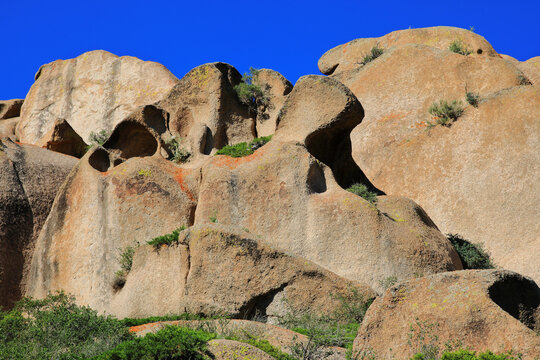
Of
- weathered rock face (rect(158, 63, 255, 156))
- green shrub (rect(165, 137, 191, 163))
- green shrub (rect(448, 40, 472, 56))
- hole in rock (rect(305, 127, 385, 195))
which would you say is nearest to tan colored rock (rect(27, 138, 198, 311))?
green shrub (rect(165, 137, 191, 163))

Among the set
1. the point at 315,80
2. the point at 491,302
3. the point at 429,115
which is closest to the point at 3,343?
the point at 491,302

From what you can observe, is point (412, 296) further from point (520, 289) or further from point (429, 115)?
point (429, 115)

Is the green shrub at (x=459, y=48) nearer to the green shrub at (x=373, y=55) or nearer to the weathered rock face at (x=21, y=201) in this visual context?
the green shrub at (x=373, y=55)

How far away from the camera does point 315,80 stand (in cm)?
2478

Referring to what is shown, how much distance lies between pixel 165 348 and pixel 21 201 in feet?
43.8

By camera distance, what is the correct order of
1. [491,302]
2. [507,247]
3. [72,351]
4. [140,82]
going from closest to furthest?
[491,302] → [72,351] → [507,247] → [140,82]

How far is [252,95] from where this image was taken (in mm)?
30312

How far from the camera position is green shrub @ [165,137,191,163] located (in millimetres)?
26406

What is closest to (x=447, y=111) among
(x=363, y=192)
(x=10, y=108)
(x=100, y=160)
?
(x=363, y=192)

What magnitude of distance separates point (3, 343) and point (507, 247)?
1451cm

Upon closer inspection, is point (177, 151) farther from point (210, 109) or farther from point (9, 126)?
point (9, 126)

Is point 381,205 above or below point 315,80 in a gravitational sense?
below

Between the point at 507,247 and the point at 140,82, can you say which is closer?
the point at 507,247

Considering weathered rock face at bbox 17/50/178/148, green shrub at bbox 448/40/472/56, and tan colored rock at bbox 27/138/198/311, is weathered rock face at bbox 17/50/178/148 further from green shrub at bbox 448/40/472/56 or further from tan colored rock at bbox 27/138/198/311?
green shrub at bbox 448/40/472/56
